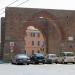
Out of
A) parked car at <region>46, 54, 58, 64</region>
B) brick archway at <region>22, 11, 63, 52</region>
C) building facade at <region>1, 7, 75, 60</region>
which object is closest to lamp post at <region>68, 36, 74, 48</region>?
building facade at <region>1, 7, 75, 60</region>

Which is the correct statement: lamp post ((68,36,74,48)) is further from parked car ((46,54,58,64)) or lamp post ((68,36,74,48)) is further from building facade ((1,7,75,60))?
parked car ((46,54,58,64))

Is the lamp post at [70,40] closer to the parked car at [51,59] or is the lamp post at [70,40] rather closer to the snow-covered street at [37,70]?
the parked car at [51,59]

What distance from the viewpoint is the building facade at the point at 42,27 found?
49.3 meters

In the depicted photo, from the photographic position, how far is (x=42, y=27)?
53094 mm

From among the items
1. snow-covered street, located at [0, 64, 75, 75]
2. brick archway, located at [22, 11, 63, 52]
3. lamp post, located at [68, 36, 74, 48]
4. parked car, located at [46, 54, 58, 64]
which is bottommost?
parked car, located at [46, 54, 58, 64]

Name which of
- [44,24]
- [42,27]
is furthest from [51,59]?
[42,27]

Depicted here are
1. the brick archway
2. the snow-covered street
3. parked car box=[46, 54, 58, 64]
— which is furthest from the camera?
the brick archway

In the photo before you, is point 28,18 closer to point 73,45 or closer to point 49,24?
point 49,24

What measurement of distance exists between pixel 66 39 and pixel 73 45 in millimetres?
1439

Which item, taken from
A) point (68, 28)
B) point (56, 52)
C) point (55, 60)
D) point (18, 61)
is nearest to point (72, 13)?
point (68, 28)

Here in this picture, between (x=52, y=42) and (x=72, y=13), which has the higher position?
(x=72, y=13)

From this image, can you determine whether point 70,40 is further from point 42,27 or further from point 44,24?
point 42,27

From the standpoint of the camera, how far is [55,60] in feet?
148

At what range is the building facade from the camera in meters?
49.3
